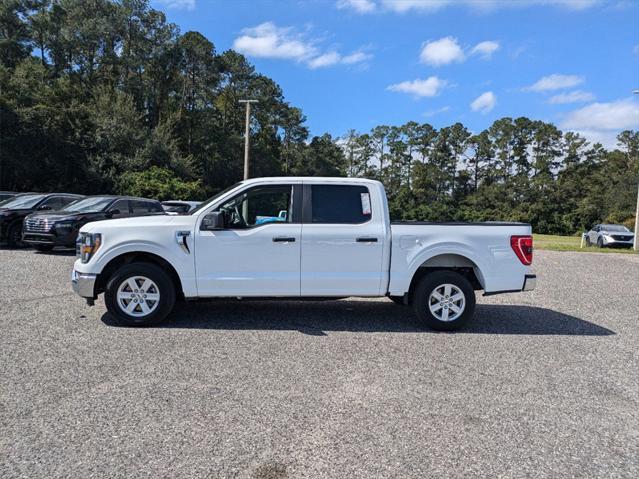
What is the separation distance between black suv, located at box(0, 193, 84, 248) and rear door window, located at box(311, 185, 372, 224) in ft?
38.5

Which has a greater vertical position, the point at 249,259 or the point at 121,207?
the point at 121,207

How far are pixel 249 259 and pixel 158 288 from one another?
1207 millimetres

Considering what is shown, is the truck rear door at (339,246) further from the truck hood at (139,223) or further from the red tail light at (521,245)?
the red tail light at (521,245)

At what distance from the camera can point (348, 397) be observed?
431cm

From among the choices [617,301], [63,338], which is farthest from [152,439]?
[617,301]

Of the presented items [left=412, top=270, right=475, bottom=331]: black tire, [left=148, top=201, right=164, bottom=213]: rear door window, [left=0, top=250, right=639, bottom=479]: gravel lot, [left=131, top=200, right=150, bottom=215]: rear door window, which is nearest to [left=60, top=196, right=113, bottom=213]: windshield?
[left=131, top=200, right=150, bottom=215]: rear door window

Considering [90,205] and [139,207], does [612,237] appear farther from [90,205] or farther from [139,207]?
[90,205]

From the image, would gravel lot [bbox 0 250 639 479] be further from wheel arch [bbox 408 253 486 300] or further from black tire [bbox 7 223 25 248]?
black tire [bbox 7 223 25 248]

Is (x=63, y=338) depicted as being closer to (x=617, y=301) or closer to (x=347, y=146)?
(x=617, y=301)

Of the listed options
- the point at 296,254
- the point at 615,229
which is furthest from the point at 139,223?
the point at 615,229

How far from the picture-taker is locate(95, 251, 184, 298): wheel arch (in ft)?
21.4

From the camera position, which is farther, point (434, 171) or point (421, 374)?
point (434, 171)

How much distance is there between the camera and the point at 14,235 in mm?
14594

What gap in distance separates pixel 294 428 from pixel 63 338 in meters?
3.52
